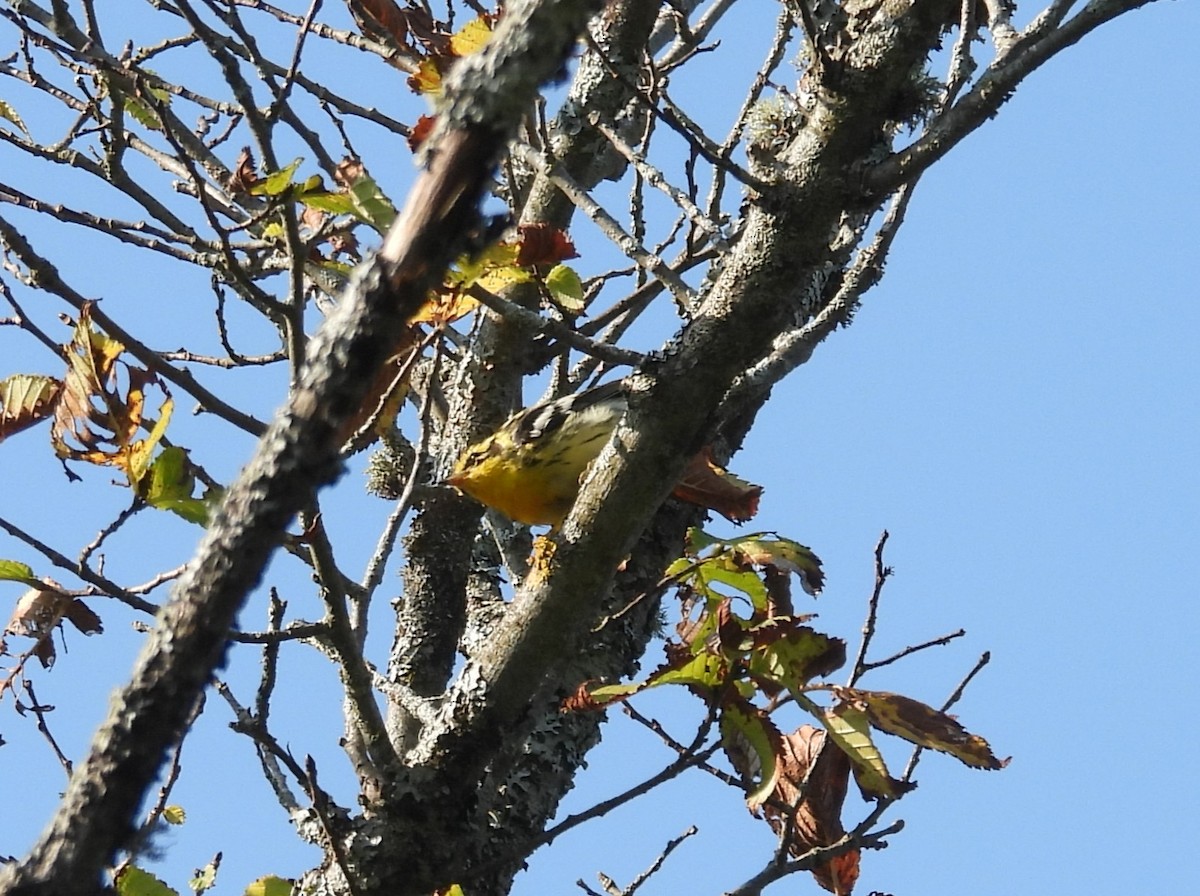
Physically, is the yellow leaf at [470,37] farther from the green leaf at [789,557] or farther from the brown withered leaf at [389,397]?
the green leaf at [789,557]

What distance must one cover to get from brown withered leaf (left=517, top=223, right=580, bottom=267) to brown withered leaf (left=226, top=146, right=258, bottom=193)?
0.64 m

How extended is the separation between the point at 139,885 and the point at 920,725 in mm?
1789

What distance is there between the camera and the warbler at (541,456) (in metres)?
4.70

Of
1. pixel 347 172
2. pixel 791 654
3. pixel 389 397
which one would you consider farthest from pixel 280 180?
pixel 791 654

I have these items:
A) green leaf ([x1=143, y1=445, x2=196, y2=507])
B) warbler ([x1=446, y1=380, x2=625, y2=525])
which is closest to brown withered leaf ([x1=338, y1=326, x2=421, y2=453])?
green leaf ([x1=143, y1=445, x2=196, y2=507])

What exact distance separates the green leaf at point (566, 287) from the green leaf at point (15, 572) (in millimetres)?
1328

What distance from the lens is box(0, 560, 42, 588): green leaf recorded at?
2.76 metres

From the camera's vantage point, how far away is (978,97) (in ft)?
8.61

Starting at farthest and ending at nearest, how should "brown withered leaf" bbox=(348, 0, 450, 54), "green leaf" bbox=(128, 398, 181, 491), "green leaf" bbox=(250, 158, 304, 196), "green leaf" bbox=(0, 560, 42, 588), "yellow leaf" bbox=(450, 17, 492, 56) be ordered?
"brown withered leaf" bbox=(348, 0, 450, 54) → "yellow leaf" bbox=(450, 17, 492, 56) → "green leaf" bbox=(0, 560, 42, 588) → "green leaf" bbox=(128, 398, 181, 491) → "green leaf" bbox=(250, 158, 304, 196)

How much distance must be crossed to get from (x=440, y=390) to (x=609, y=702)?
7.61 ft

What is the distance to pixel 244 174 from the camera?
3.25 m

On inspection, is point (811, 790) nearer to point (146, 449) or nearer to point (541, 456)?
point (146, 449)

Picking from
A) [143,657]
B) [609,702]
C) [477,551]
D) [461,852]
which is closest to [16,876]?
[143,657]

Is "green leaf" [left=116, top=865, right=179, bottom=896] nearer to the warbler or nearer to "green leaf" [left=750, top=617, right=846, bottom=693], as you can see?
"green leaf" [left=750, top=617, right=846, bottom=693]
